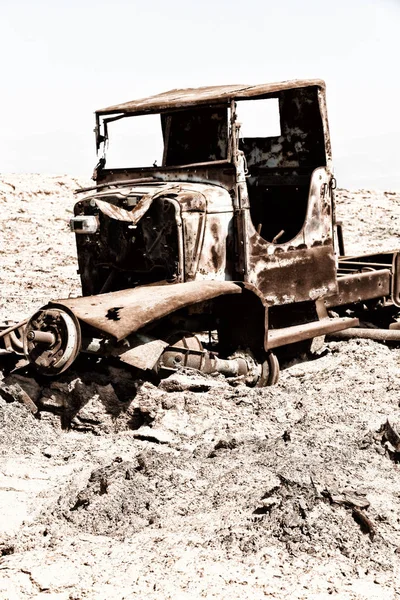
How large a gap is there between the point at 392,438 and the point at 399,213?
14.5m

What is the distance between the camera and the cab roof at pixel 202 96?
21.4ft

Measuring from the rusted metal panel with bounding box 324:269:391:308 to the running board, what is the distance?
0.26 meters

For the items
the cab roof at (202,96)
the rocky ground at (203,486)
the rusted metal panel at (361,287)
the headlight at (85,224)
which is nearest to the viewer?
the rocky ground at (203,486)

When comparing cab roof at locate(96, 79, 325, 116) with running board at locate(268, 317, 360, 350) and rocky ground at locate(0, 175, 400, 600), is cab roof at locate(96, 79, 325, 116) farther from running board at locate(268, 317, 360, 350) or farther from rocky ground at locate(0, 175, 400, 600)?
rocky ground at locate(0, 175, 400, 600)

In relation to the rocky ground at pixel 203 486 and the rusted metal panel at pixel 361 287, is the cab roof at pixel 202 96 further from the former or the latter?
the rocky ground at pixel 203 486

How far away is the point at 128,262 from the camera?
658 cm

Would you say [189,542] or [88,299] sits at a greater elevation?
[88,299]

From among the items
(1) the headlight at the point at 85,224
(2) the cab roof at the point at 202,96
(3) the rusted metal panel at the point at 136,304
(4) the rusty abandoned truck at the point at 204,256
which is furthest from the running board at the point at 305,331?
(2) the cab roof at the point at 202,96

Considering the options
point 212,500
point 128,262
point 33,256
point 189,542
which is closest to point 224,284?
point 128,262

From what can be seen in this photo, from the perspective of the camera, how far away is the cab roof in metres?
6.52

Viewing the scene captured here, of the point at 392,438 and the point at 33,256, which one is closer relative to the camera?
the point at 392,438

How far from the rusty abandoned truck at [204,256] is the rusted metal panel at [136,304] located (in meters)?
0.01

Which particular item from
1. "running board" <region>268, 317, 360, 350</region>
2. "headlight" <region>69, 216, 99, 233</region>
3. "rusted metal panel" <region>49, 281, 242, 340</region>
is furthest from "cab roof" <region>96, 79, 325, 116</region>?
"running board" <region>268, 317, 360, 350</region>

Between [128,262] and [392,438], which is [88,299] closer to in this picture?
[128,262]
